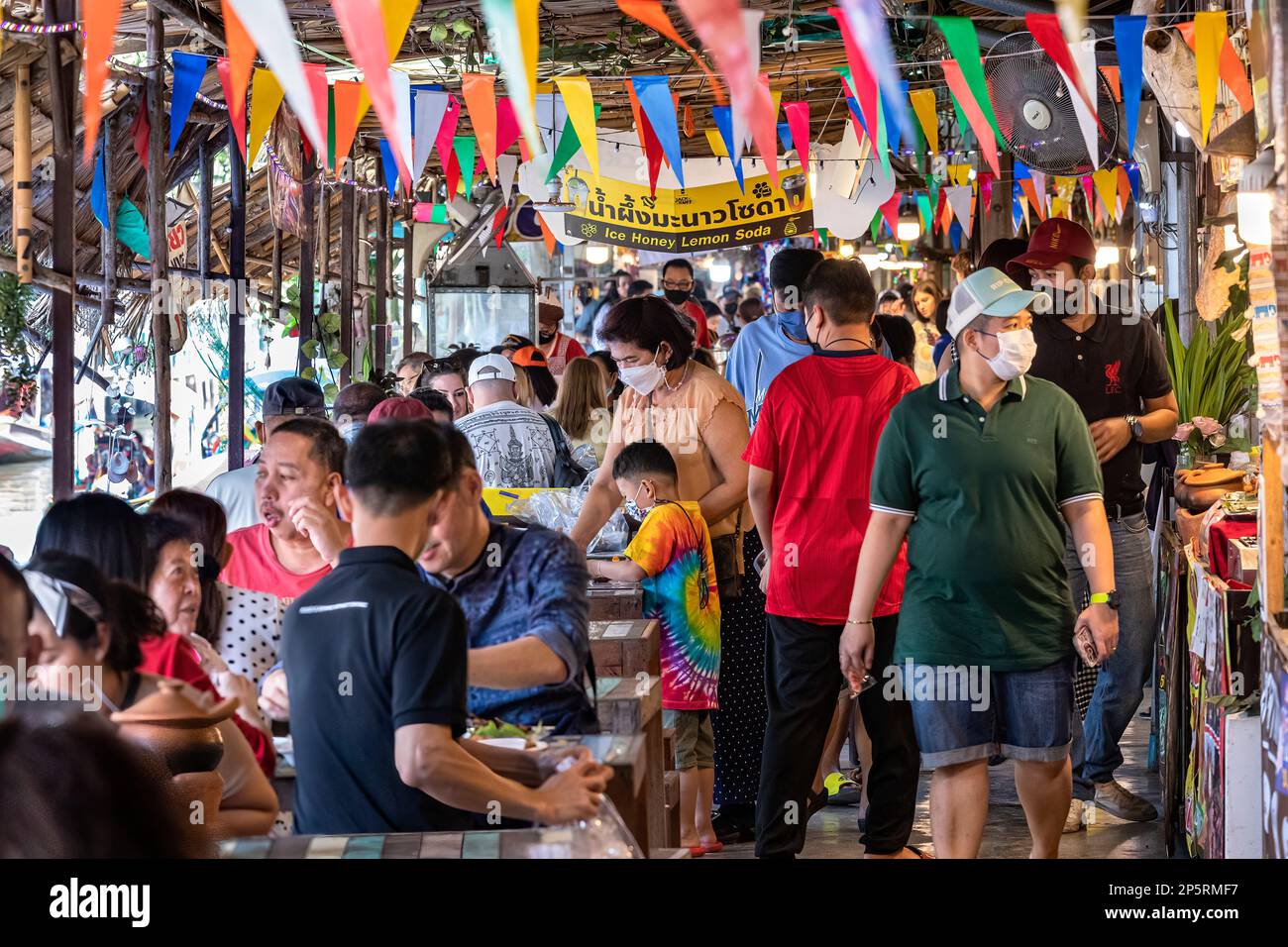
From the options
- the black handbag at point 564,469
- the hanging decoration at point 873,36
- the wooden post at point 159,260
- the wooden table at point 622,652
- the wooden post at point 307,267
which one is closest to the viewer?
the hanging decoration at point 873,36

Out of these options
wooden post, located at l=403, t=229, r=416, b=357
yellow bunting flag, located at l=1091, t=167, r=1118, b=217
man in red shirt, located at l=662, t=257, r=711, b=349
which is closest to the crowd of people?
man in red shirt, located at l=662, t=257, r=711, b=349

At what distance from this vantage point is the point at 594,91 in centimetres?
1008

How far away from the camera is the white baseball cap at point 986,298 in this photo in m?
4.25

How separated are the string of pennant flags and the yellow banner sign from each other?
0.32 meters

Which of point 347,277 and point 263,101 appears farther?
point 347,277

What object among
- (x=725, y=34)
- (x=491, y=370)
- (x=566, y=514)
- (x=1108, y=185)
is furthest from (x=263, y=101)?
(x=1108, y=185)

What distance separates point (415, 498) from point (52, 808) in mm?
848

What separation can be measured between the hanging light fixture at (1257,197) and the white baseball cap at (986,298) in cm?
73

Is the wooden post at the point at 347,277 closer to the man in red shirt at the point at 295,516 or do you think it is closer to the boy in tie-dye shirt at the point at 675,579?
the boy in tie-dye shirt at the point at 675,579

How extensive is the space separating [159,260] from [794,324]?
11.0ft

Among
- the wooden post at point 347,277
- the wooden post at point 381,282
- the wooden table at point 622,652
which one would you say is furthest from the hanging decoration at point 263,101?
the wooden post at point 381,282

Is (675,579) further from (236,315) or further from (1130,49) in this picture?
(236,315)
